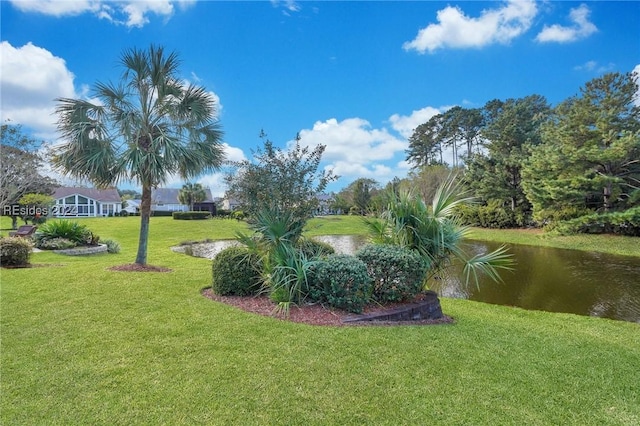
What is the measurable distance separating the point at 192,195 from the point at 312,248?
44.6 m

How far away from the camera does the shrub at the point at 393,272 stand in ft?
15.3

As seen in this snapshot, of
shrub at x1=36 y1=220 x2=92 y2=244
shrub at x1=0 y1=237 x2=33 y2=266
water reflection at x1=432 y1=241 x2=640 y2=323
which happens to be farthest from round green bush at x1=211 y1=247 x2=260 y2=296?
Result: shrub at x1=36 y1=220 x2=92 y2=244

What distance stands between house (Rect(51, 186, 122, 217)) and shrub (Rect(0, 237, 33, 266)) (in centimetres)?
3754

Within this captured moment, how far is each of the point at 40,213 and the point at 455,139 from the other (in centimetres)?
4047

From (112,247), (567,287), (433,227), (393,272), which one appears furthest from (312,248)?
(112,247)

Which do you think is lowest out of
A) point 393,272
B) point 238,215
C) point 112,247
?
point 112,247

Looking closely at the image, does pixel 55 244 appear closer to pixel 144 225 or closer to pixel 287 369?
pixel 144 225

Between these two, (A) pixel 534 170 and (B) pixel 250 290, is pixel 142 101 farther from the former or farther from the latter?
(A) pixel 534 170

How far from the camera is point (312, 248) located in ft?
18.1

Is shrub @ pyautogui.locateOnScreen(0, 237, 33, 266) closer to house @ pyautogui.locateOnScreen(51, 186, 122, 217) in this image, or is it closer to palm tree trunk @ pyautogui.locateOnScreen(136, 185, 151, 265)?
palm tree trunk @ pyautogui.locateOnScreen(136, 185, 151, 265)

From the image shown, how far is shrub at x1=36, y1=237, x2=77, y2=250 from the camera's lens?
36.5ft

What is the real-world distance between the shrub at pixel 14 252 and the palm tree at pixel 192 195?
3955 centimetres

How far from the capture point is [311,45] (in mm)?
10125

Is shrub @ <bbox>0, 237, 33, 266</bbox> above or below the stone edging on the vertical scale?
above
